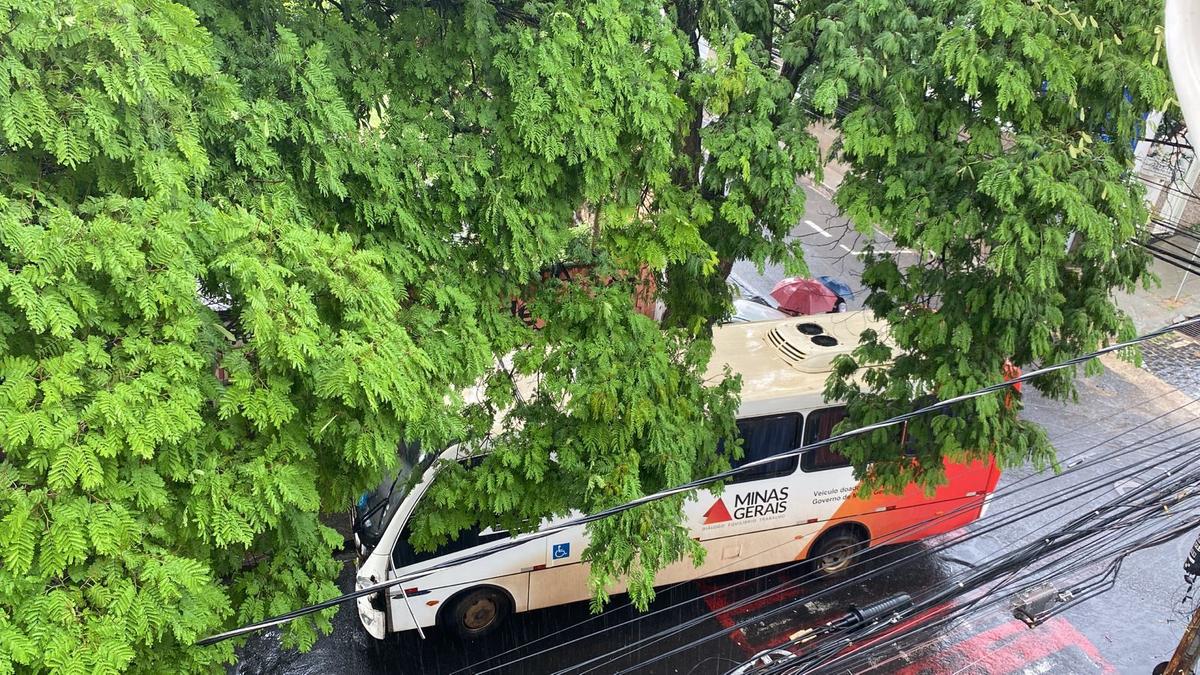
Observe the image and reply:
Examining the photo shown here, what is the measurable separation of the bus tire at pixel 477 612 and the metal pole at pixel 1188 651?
5.00 meters

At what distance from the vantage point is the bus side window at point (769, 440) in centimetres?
766

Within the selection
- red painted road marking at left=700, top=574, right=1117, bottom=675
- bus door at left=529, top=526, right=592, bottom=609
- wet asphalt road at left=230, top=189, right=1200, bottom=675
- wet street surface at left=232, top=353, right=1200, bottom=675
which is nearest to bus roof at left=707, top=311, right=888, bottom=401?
wet asphalt road at left=230, top=189, right=1200, bottom=675

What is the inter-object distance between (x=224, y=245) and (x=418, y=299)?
1.38m

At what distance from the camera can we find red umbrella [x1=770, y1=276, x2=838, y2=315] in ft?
41.4

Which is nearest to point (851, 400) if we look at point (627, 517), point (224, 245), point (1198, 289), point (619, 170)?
point (627, 517)

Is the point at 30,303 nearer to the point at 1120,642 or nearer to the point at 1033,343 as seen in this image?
the point at 1033,343

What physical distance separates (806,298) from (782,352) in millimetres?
4760

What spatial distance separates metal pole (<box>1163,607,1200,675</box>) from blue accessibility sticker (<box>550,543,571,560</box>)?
446 centimetres

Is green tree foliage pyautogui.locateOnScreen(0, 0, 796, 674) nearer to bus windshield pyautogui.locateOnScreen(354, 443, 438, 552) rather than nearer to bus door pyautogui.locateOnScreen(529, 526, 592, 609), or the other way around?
bus windshield pyautogui.locateOnScreen(354, 443, 438, 552)

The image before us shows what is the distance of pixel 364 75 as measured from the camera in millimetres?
4801

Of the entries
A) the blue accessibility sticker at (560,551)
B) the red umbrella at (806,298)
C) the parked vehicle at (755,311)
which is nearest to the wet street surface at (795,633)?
the blue accessibility sticker at (560,551)

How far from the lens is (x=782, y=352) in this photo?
319 inches

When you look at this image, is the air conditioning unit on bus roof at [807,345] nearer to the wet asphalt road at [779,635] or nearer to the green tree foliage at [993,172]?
the wet asphalt road at [779,635]

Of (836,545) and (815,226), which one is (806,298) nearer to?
(836,545)
